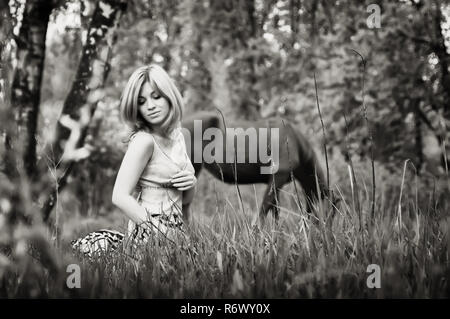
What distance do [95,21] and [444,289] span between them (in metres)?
2.21

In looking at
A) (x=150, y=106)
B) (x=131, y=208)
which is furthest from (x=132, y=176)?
(x=150, y=106)

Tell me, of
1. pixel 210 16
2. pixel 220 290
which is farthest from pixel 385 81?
pixel 220 290

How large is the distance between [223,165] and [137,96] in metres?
1.90

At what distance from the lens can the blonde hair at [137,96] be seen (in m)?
2.25

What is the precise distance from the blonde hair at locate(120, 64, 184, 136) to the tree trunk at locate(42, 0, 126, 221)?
50 centimetres

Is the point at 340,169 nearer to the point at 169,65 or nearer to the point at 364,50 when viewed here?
the point at 364,50

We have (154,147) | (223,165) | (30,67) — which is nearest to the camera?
(154,147)

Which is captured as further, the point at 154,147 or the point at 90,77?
the point at 90,77

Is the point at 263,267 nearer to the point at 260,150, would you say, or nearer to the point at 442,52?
the point at 260,150

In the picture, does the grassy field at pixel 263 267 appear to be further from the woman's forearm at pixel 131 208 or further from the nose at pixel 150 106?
the nose at pixel 150 106

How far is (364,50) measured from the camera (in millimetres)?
4961

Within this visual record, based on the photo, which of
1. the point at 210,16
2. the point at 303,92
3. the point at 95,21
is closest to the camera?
the point at 95,21

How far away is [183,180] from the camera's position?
2252 mm

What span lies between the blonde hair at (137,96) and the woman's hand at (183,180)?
244mm
